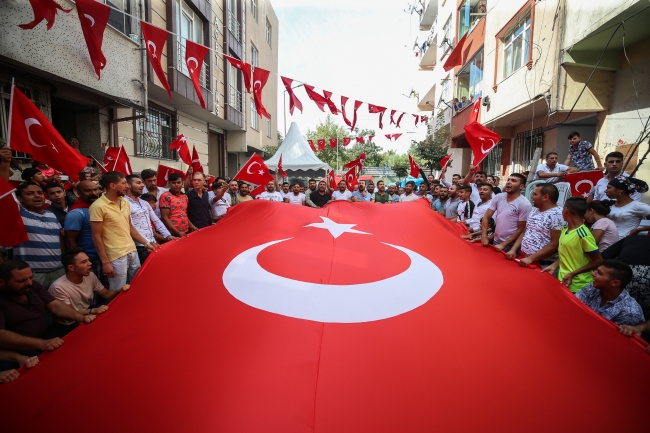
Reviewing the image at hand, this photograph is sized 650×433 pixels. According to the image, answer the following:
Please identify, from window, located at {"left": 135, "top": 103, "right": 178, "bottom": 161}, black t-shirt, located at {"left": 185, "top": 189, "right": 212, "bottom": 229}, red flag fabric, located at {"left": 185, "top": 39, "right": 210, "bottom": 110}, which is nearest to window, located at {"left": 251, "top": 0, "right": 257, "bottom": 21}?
window, located at {"left": 135, "top": 103, "right": 178, "bottom": 161}

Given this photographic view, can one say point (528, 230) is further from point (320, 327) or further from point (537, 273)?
point (320, 327)

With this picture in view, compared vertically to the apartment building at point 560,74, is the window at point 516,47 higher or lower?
higher

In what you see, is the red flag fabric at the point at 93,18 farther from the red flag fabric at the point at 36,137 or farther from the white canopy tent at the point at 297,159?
the white canopy tent at the point at 297,159

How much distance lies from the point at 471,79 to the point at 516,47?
4.19 metres

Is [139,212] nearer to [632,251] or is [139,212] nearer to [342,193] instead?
[632,251]

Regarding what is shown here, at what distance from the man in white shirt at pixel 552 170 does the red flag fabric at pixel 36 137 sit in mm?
6522

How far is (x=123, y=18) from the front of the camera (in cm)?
760

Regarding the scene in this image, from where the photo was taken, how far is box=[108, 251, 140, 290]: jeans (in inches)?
131

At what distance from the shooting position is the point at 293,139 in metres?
14.6

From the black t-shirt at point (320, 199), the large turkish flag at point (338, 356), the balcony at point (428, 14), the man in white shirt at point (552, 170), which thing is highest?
the balcony at point (428, 14)

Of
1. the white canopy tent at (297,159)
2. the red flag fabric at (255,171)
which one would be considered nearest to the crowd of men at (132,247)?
the red flag fabric at (255,171)

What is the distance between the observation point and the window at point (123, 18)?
24.0 feet

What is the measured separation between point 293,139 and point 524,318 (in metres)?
13.2

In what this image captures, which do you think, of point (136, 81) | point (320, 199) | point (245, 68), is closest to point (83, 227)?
point (245, 68)
